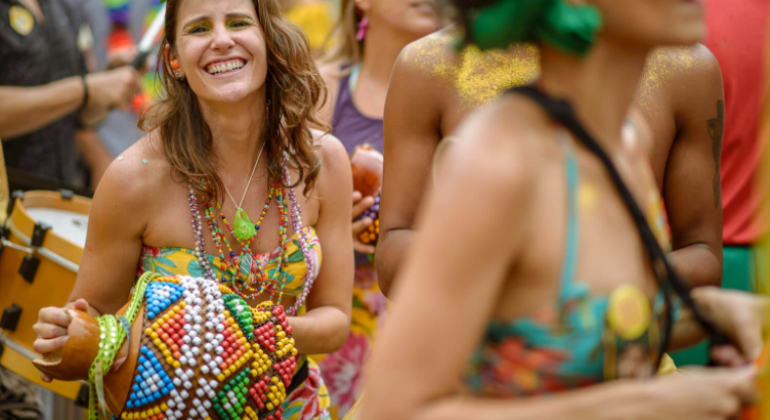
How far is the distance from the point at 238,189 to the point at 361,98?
1.10m

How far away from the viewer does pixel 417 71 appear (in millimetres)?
2047

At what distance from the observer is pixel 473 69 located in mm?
2027

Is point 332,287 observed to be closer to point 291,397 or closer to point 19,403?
point 291,397

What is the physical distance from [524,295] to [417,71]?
3.54ft

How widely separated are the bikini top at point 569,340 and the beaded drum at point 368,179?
173cm

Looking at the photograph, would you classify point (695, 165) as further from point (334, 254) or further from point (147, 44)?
point (147, 44)

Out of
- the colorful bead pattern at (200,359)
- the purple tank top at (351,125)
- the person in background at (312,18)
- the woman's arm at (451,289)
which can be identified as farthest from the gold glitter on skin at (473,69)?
the person in background at (312,18)

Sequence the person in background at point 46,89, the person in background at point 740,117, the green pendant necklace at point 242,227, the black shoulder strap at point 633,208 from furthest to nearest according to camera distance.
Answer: the person in background at point 46,89
the person in background at point 740,117
the green pendant necklace at point 242,227
the black shoulder strap at point 633,208

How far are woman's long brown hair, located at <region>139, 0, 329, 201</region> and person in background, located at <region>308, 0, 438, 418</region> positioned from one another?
40 cm

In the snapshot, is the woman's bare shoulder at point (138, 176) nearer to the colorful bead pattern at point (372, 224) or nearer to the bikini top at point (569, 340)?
the colorful bead pattern at point (372, 224)

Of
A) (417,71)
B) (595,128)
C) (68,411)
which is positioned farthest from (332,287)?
A: (68,411)

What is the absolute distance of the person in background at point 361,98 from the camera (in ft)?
10.1

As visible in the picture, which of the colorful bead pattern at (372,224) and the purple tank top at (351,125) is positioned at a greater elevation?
the purple tank top at (351,125)

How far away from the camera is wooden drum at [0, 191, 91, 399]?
2.62 m
